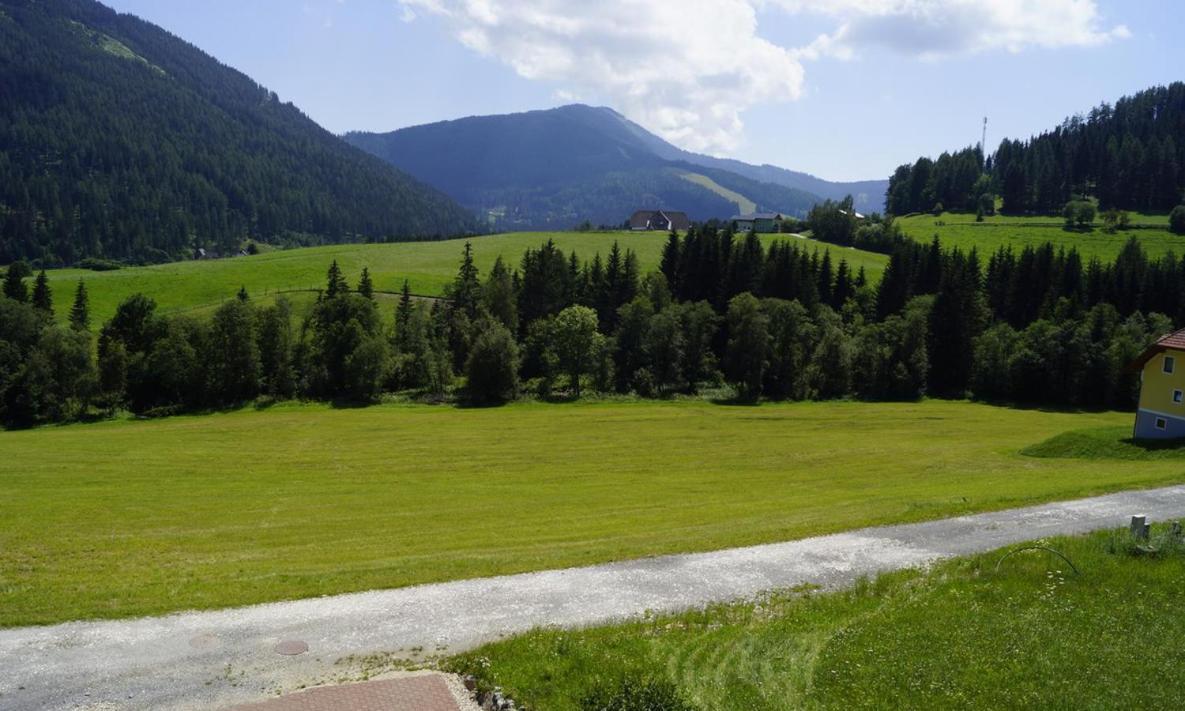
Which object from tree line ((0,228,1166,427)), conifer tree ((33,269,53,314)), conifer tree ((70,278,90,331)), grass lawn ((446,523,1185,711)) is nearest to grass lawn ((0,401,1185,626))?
grass lawn ((446,523,1185,711))

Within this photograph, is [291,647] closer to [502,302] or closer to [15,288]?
[502,302]

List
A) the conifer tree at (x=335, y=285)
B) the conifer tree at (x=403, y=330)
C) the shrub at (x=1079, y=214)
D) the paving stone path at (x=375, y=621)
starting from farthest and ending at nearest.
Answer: the shrub at (x=1079, y=214) → the conifer tree at (x=335, y=285) → the conifer tree at (x=403, y=330) → the paving stone path at (x=375, y=621)

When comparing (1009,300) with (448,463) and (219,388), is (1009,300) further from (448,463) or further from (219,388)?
(219,388)

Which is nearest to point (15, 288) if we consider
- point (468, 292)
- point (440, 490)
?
point (468, 292)

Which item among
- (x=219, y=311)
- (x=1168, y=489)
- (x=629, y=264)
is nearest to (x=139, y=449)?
(x=219, y=311)

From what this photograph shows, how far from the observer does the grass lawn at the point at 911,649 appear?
12.9 m

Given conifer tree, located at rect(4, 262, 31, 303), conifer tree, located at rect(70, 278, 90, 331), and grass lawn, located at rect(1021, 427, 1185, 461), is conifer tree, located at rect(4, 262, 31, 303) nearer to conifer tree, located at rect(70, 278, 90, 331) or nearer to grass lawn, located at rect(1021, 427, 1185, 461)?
conifer tree, located at rect(70, 278, 90, 331)

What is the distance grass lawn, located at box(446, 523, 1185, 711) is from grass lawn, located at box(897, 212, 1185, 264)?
14048cm

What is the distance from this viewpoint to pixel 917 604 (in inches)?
698

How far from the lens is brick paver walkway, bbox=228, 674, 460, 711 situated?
13781 mm

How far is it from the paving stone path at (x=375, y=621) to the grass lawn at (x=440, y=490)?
3.54 ft

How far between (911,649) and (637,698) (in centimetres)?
627

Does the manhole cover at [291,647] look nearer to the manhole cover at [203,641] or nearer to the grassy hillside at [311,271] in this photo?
the manhole cover at [203,641]

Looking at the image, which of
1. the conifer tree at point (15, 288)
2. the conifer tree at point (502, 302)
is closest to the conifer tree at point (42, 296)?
the conifer tree at point (15, 288)
